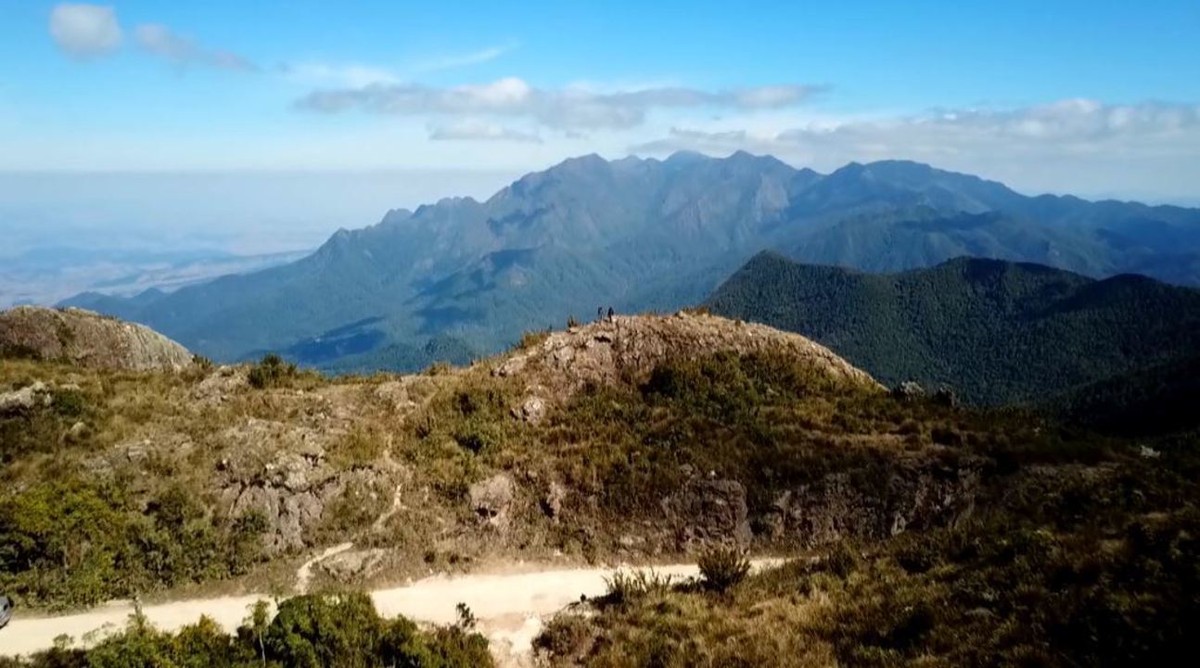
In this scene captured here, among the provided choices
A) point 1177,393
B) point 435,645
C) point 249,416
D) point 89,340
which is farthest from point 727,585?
point 1177,393

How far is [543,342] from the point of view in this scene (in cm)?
2559

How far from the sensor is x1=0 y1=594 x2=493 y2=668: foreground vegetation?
11.1m

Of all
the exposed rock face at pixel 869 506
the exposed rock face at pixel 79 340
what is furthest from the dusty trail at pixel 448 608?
the exposed rock face at pixel 79 340

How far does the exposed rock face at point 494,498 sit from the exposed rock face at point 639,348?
4807mm

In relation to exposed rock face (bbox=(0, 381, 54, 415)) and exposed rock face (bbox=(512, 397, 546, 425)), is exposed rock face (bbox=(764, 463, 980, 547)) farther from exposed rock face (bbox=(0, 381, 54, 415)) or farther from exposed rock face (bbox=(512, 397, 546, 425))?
exposed rock face (bbox=(0, 381, 54, 415))

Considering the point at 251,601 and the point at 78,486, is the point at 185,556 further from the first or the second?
the point at 78,486

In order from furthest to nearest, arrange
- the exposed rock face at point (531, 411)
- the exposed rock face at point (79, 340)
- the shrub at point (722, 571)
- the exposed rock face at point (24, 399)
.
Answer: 1. the exposed rock face at point (79, 340)
2. the exposed rock face at point (531, 411)
3. the exposed rock face at point (24, 399)
4. the shrub at point (722, 571)

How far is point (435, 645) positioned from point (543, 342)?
14.1 m

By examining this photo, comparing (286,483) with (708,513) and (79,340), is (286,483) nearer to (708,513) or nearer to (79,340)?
(708,513)

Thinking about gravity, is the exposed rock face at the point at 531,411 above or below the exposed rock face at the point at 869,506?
above

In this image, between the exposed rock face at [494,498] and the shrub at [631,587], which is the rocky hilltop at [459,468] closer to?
the exposed rock face at [494,498]

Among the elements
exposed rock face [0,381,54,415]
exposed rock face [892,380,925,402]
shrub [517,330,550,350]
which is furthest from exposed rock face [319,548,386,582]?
exposed rock face [892,380,925,402]

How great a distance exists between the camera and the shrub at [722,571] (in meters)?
14.8

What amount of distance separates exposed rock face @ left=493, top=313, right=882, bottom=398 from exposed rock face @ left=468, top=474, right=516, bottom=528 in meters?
4.81
